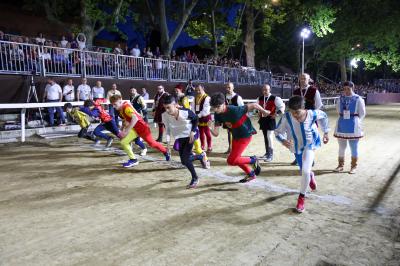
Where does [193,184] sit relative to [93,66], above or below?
below

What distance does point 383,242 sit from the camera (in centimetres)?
405

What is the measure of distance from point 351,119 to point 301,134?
2.61 meters

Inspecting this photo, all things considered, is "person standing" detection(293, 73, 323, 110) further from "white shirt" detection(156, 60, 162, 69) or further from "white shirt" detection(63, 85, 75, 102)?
"white shirt" detection(156, 60, 162, 69)

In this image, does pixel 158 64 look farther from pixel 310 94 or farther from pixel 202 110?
pixel 310 94

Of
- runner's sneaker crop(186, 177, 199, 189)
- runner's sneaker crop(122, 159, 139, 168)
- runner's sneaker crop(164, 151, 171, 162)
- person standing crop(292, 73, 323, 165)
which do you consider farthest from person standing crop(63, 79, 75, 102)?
person standing crop(292, 73, 323, 165)

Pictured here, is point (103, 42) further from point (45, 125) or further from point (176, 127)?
point (176, 127)

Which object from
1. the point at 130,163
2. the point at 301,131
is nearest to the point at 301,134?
the point at 301,131

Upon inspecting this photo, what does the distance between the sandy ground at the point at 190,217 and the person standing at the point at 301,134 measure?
51cm

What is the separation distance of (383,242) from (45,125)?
1271 cm

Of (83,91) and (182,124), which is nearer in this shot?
(182,124)

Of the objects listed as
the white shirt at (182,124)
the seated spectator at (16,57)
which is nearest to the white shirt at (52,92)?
the seated spectator at (16,57)

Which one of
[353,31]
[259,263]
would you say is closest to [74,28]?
[259,263]

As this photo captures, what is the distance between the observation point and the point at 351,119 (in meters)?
7.34

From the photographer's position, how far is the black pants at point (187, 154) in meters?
6.42
